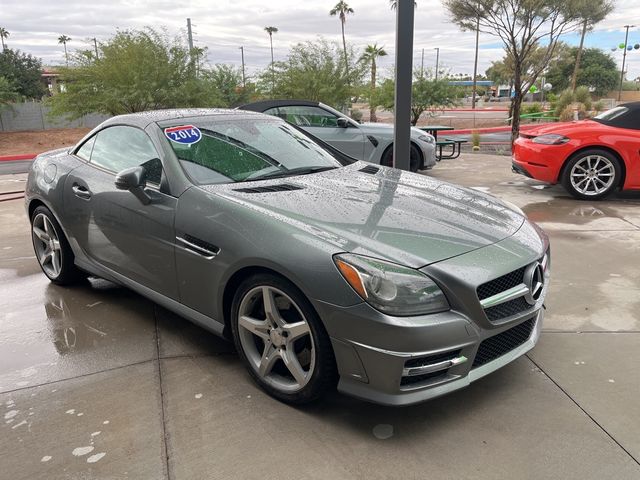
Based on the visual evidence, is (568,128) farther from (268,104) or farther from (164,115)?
(164,115)

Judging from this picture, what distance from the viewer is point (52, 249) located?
14.9 ft

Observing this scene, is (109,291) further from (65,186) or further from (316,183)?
(316,183)

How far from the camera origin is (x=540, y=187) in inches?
339

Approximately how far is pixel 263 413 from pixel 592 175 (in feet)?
21.3

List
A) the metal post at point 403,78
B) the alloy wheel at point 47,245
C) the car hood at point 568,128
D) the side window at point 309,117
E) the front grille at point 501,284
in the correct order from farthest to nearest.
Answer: the side window at point 309,117, the car hood at point 568,128, the metal post at point 403,78, the alloy wheel at point 47,245, the front grille at point 501,284

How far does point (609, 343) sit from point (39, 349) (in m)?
3.72

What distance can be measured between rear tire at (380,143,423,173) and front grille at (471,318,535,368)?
660cm

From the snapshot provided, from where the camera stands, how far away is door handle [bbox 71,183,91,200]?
12.7 ft

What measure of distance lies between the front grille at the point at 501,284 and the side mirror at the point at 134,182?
2056 mm

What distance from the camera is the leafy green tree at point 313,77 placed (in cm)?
1619

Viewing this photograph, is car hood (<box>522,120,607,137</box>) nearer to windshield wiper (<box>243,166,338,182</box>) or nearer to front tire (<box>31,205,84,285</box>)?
windshield wiper (<box>243,166,338,182</box>)

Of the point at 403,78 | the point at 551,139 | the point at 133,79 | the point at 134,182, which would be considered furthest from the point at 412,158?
the point at 133,79

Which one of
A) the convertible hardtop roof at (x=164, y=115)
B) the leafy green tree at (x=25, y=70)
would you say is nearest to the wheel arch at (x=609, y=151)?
the convertible hardtop roof at (x=164, y=115)

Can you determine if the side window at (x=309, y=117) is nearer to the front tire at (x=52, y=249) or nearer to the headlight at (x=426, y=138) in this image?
A: the headlight at (x=426, y=138)
